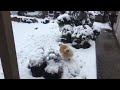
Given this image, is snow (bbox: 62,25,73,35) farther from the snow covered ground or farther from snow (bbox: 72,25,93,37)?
the snow covered ground

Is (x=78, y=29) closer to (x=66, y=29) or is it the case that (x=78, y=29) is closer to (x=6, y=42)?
(x=66, y=29)

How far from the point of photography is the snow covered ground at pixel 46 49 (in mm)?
3074

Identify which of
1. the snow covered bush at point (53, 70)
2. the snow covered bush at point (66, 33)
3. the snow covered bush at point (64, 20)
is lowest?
the snow covered bush at point (53, 70)

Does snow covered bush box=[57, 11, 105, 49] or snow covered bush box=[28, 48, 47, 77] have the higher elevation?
snow covered bush box=[57, 11, 105, 49]

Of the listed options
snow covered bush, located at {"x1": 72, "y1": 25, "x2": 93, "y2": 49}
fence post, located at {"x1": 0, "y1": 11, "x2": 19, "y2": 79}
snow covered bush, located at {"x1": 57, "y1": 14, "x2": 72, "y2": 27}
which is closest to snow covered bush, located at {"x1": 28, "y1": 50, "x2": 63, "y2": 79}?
snow covered bush, located at {"x1": 72, "y1": 25, "x2": 93, "y2": 49}

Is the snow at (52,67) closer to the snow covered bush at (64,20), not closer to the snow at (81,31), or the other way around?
the snow at (81,31)

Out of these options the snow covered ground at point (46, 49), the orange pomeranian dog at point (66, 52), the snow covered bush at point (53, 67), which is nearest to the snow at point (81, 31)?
the snow covered ground at point (46, 49)

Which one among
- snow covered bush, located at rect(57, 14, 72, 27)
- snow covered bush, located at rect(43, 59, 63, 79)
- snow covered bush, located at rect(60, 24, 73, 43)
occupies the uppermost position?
snow covered bush, located at rect(57, 14, 72, 27)

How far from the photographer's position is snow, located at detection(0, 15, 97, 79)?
10.0 feet
